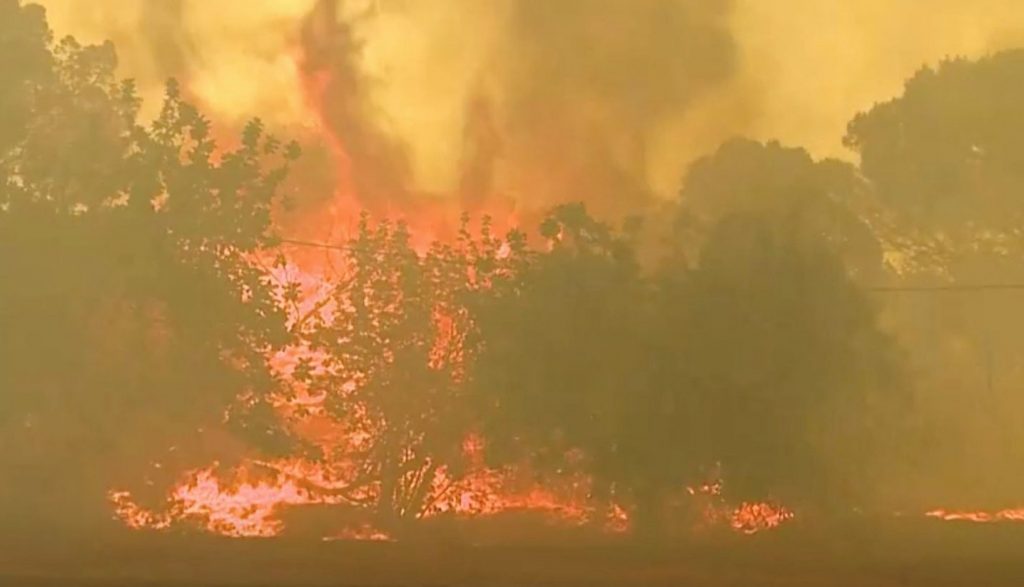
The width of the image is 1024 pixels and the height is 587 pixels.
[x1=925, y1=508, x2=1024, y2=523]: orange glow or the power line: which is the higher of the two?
the power line

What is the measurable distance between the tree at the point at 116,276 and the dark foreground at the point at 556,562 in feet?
0.65

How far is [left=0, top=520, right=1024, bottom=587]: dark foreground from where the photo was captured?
2.81 meters

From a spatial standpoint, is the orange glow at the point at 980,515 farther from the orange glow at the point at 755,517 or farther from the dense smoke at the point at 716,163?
the orange glow at the point at 755,517

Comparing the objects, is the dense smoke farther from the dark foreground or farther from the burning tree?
Result: the dark foreground

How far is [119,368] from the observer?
9.92ft

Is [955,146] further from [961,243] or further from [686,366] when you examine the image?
[686,366]

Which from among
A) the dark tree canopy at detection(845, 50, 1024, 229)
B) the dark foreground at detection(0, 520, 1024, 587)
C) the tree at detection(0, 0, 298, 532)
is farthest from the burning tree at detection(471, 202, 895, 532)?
the tree at detection(0, 0, 298, 532)

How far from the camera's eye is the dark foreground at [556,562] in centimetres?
281

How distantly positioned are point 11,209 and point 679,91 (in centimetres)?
185

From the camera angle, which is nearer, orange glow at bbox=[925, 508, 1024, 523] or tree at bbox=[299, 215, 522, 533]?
orange glow at bbox=[925, 508, 1024, 523]

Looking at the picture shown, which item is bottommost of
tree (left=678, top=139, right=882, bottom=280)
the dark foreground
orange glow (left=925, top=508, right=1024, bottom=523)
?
the dark foreground

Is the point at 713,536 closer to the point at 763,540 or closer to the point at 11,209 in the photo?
the point at 763,540

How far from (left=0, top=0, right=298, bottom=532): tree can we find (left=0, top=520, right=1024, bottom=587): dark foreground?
0.20 meters

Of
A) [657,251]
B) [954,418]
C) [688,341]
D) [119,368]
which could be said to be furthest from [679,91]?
[119,368]
